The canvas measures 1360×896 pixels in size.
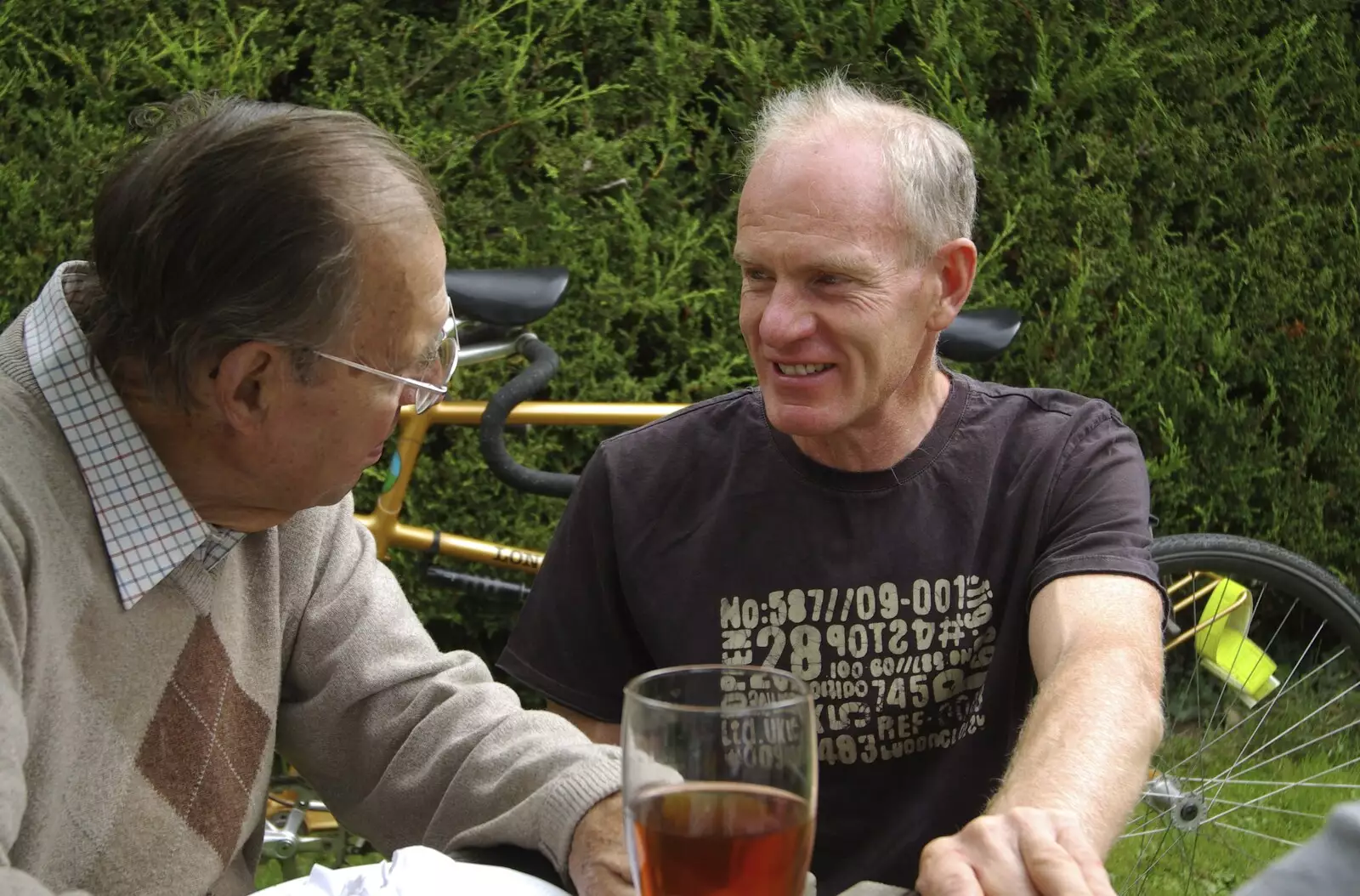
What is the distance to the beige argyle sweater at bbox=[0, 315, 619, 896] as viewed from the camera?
5.17 ft

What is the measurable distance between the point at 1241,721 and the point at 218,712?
3.13 meters

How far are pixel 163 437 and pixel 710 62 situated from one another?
9.31 feet

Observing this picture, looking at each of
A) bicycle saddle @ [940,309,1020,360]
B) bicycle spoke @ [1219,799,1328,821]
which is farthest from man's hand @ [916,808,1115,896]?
bicycle spoke @ [1219,799,1328,821]

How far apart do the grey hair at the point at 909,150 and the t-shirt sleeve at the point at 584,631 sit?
616mm

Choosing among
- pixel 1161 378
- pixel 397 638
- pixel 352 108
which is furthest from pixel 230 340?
pixel 1161 378

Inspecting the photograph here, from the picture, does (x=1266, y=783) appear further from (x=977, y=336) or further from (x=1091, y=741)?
(x=1091, y=741)

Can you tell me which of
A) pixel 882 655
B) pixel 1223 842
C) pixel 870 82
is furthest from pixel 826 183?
pixel 1223 842

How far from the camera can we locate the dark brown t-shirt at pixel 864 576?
217 cm

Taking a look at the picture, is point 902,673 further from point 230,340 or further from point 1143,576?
point 230,340

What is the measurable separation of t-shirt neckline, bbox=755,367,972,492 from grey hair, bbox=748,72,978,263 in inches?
10.3

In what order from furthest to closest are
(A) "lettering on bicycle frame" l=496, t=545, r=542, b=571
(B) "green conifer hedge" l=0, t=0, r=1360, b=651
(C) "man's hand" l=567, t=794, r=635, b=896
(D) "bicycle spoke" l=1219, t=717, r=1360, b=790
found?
(D) "bicycle spoke" l=1219, t=717, r=1360, b=790 → (B) "green conifer hedge" l=0, t=0, r=1360, b=651 → (A) "lettering on bicycle frame" l=496, t=545, r=542, b=571 → (C) "man's hand" l=567, t=794, r=635, b=896

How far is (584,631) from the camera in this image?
232 centimetres

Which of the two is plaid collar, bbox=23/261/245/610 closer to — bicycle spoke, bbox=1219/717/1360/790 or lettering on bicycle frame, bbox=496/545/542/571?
lettering on bicycle frame, bbox=496/545/542/571

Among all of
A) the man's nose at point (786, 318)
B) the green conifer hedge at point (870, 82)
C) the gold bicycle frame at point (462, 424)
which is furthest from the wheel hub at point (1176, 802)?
the man's nose at point (786, 318)
